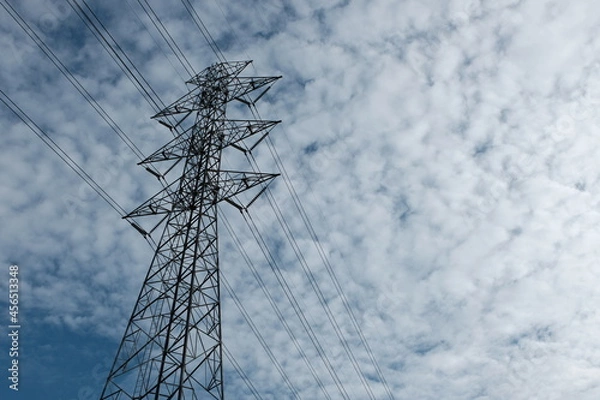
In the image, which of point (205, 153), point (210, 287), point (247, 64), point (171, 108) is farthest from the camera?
point (247, 64)

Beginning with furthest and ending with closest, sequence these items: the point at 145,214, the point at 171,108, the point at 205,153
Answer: the point at 171,108 → the point at 205,153 → the point at 145,214

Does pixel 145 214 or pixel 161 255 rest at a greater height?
pixel 145 214

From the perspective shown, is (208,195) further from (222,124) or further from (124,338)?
(124,338)

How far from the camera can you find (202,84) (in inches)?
806

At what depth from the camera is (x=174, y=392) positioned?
11891 mm

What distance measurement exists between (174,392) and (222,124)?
9.77m

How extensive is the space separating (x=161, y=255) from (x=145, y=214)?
1769 mm

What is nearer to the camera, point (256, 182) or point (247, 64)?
point (256, 182)

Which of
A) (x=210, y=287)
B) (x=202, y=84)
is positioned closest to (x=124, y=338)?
(x=210, y=287)

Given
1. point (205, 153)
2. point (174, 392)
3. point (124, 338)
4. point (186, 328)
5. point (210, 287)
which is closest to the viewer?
point (174, 392)

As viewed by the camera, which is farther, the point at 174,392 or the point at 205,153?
the point at 205,153

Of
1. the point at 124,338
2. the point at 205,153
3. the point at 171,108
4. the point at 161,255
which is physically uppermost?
the point at 171,108

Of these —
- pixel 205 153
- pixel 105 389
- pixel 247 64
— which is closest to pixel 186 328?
pixel 105 389

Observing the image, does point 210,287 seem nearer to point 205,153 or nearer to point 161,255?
point 161,255
